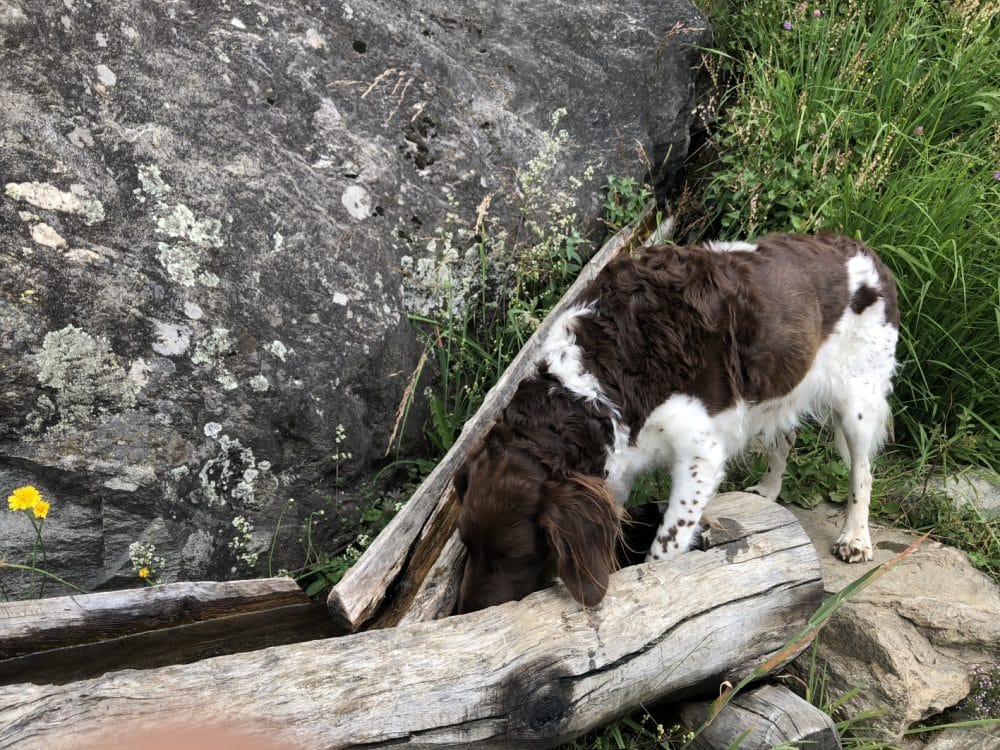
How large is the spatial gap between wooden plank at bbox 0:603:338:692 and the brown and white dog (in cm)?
63

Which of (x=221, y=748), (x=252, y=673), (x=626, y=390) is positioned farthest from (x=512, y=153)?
(x=221, y=748)

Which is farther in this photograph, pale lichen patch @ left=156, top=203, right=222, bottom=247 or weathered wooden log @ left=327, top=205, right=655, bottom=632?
pale lichen patch @ left=156, top=203, right=222, bottom=247

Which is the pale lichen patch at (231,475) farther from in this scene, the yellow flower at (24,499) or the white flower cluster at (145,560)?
the yellow flower at (24,499)

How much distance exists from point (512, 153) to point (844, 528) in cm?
220

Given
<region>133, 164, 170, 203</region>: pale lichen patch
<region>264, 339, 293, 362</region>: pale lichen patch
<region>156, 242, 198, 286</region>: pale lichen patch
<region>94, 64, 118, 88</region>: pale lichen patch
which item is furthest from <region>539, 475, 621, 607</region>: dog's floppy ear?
<region>94, 64, 118, 88</region>: pale lichen patch

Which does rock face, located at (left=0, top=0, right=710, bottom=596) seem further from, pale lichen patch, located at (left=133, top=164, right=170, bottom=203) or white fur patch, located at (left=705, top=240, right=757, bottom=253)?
white fur patch, located at (left=705, top=240, right=757, bottom=253)

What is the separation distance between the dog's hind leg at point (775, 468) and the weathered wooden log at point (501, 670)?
93cm

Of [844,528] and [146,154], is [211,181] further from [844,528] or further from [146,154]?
[844,528]

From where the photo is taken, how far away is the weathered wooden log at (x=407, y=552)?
2596 millimetres

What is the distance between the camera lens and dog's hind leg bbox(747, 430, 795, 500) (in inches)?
143

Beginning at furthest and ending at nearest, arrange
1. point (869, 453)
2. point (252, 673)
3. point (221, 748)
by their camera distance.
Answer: point (869, 453) → point (252, 673) → point (221, 748)

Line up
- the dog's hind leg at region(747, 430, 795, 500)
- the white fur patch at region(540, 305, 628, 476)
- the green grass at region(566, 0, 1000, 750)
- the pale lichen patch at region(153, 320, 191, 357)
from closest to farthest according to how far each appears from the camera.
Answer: the white fur patch at region(540, 305, 628, 476) → the pale lichen patch at region(153, 320, 191, 357) → the dog's hind leg at region(747, 430, 795, 500) → the green grass at region(566, 0, 1000, 750)

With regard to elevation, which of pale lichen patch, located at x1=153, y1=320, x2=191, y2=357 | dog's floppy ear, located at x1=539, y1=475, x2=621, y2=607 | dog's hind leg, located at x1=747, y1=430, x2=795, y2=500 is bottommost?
dog's hind leg, located at x1=747, y1=430, x2=795, y2=500

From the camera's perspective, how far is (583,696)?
7.27ft
